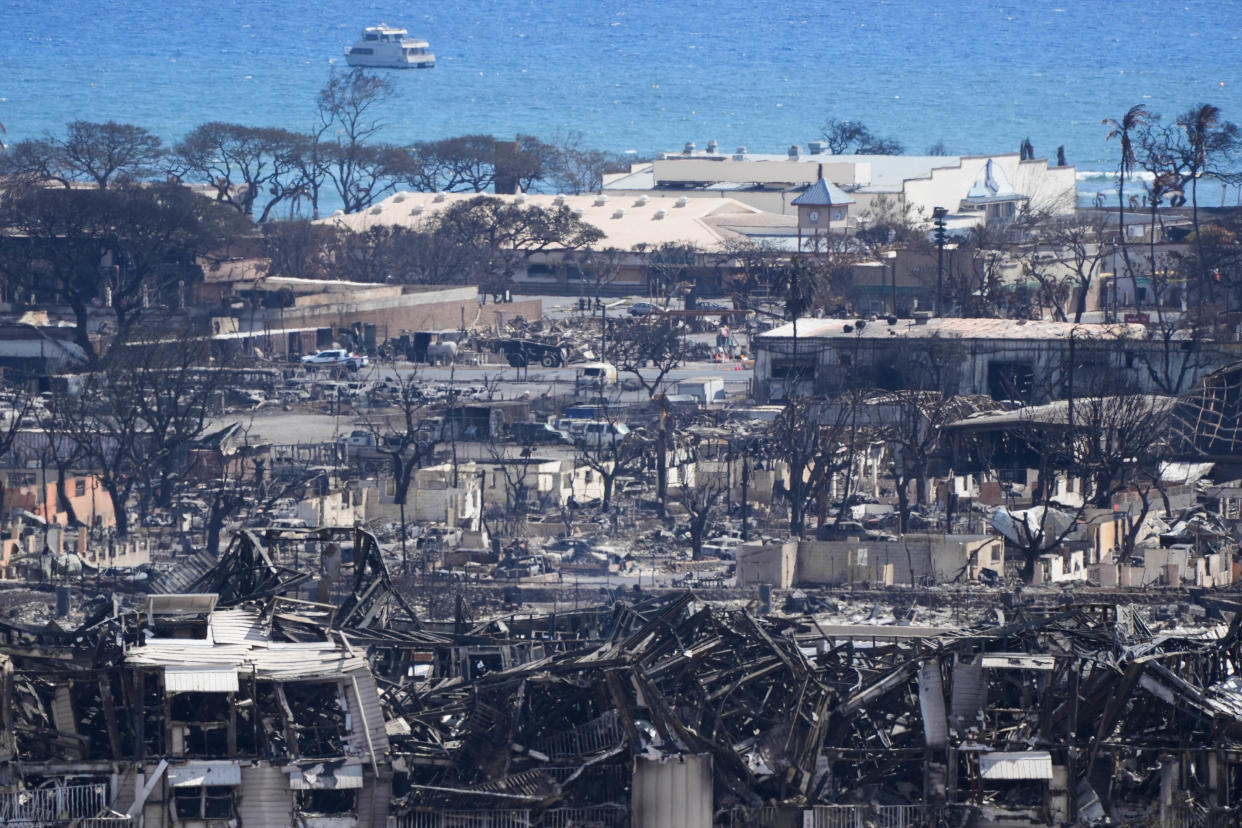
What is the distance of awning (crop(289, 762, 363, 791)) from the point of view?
51.6 ft

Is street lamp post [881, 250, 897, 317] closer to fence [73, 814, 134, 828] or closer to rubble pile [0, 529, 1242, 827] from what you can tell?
rubble pile [0, 529, 1242, 827]

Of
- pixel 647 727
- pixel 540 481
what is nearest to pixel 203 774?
pixel 647 727

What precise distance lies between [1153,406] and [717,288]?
28.5m

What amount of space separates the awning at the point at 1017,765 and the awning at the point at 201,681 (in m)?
4.24

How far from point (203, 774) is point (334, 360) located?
112 feet

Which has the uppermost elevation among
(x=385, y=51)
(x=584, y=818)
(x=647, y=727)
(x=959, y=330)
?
(x=385, y=51)

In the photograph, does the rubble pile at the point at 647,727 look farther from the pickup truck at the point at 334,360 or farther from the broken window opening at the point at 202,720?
the pickup truck at the point at 334,360

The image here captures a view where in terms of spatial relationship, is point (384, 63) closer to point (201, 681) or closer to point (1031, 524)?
point (1031, 524)

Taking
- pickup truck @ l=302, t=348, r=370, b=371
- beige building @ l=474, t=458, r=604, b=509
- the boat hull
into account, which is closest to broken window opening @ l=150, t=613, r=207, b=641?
beige building @ l=474, t=458, r=604, b=509

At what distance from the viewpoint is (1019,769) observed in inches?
627

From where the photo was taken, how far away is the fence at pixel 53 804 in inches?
615

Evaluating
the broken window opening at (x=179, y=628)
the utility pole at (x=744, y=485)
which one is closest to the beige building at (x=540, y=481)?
the utility pole at (x=744, y=485)

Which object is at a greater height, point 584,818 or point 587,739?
point 587,739

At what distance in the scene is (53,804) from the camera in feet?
51.5
